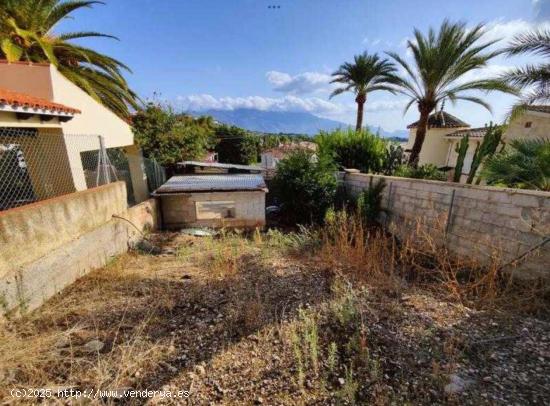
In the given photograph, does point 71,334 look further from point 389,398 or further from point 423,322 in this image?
point 423,322

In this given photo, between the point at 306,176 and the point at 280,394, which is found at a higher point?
the point at 306,176

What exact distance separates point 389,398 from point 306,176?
7592mm

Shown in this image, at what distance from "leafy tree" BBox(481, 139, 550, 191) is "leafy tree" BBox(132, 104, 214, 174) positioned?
39.8 ft

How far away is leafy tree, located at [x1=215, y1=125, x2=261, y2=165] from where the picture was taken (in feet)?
85.6

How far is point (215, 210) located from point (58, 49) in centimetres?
788

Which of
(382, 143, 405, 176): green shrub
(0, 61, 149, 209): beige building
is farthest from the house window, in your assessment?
(382, 143, 405, 176): green shrub

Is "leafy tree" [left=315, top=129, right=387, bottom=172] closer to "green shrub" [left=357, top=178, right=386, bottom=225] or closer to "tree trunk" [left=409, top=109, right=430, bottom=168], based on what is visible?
"tree trunk" [left=409, top=109, right=430, bottom=168]

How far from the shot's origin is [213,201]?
9312mm

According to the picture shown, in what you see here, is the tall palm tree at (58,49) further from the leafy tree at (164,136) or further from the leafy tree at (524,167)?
the leafy tree at (524,167)

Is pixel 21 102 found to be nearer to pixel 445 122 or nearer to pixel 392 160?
pixel 392 160

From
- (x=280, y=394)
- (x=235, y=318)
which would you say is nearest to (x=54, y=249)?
(x=235, y=318)

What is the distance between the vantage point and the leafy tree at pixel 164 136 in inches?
482

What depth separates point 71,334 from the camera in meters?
3.27

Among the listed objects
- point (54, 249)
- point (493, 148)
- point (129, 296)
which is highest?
point (493, 148)
